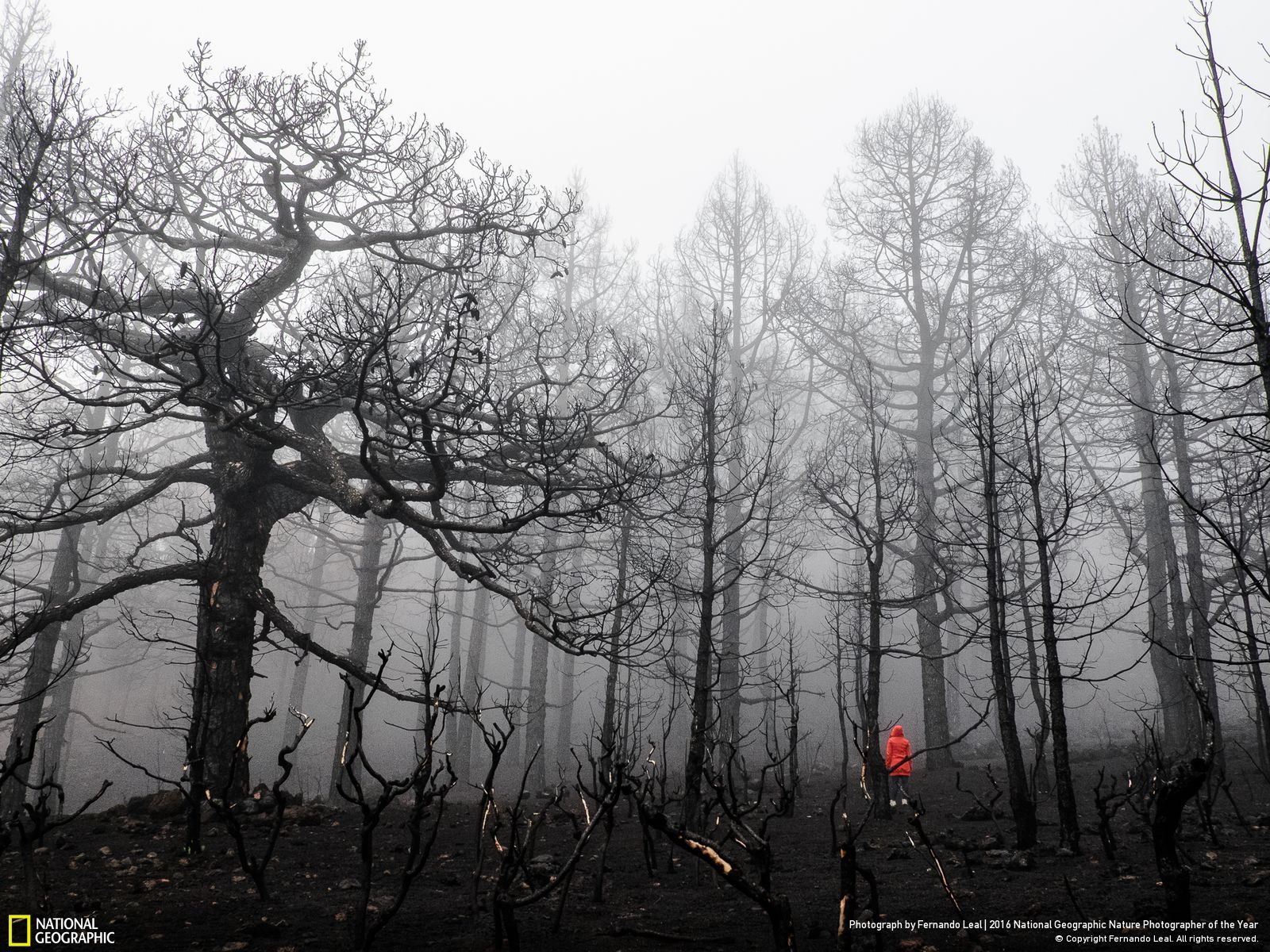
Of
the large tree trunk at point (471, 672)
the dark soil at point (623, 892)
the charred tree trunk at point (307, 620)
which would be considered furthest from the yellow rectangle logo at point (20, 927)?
the large tree trunk at point (471, 672)

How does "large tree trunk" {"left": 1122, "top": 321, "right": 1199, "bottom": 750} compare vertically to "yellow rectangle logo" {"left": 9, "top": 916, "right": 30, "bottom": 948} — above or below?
above

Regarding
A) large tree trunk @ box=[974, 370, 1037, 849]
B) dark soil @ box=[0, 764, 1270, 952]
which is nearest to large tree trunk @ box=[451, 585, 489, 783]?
dark soil @ box=[0, 764, 1270, 952]

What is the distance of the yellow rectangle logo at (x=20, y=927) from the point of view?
3895 mm

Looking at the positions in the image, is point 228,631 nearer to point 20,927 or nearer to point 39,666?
point 20,927

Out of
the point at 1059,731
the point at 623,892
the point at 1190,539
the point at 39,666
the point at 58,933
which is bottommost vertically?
the point at 623,892

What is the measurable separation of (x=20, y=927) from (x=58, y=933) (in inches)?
9.4

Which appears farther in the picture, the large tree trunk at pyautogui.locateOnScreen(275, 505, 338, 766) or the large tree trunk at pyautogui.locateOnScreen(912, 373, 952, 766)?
the large tree trunk at pyautogui.locateOnScreen(275, 505, 338, 766)

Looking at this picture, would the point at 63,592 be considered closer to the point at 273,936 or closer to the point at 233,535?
the point at 233,535

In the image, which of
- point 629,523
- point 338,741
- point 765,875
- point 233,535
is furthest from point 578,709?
point 765,875

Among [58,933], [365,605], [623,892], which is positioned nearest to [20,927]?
[58,933]

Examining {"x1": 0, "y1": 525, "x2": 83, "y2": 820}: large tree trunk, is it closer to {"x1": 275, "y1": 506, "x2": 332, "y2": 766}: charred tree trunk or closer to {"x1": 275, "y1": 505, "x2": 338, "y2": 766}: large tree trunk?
{"x1": 275, "y1": 505, "x2": 338, "y2": 766}: large tree trunk

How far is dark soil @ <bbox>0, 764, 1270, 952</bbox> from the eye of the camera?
4273 millimetres

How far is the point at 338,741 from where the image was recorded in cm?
1380

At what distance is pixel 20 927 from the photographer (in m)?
4.11
